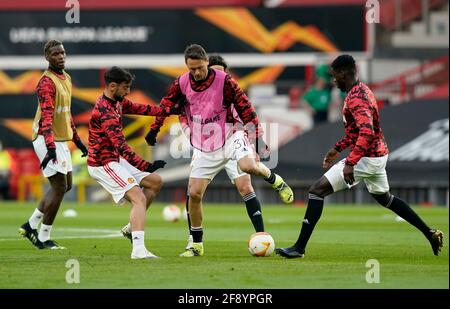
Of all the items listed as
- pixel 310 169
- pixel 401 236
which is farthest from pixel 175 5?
pixel 401 236

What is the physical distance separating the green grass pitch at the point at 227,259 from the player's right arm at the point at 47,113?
1186 mm

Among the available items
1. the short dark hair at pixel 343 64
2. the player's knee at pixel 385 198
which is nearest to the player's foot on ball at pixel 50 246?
the player's knee at pixel 385 198

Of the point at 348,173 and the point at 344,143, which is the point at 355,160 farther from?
the point at 344,143

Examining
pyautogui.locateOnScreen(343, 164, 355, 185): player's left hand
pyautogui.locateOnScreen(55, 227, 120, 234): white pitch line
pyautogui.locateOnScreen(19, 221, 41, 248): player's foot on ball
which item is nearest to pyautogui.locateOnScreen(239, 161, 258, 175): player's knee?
pyautogui.locateOnScreen(343, 164, 355, 185): player's left hand

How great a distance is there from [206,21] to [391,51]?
726 centimetres

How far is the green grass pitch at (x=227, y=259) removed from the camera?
10094 mm

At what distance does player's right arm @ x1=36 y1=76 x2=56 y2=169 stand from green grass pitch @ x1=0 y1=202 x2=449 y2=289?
1186 millimetres

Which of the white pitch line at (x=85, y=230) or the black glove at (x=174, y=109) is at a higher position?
the black glove at (x=174, y=109)

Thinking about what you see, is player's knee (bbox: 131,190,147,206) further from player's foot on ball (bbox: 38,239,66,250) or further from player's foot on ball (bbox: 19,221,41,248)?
player's foot on ball (bbox: 19,221,41,248)

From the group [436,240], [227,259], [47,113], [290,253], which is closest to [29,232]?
[47,113]

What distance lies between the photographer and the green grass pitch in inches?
397

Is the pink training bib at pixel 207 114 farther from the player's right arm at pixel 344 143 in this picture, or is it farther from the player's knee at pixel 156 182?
the player's right arm at pixel 344 143

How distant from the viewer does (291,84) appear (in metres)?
37.0
